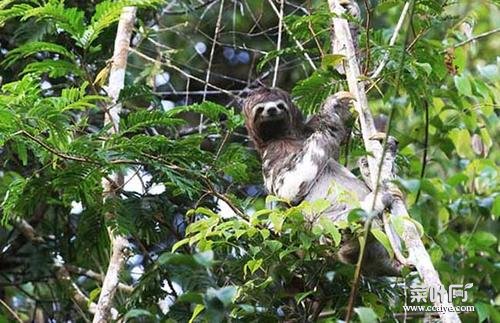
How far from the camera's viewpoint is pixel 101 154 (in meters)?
5.66

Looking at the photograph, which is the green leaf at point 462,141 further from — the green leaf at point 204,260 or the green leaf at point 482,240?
the green leaf at point 204,260

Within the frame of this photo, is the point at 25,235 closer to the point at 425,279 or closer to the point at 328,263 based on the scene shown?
the point at 328,263

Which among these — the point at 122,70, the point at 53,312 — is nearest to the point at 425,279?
the point at 122,70

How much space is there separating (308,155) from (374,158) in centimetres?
195

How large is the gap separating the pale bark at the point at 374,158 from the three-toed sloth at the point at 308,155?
9.9 inches

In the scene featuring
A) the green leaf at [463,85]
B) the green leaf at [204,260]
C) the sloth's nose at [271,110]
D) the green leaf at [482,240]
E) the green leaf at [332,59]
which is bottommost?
the green leaf at [482,240]

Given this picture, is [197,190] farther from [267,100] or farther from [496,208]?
[496,208]

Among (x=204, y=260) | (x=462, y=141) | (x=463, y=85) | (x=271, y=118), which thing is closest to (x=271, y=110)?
(x=271, y=118)

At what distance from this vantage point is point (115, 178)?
6980mm

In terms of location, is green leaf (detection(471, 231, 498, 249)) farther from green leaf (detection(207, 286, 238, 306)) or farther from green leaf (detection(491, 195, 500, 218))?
green leaf (detection(207, 286, 238, 306))

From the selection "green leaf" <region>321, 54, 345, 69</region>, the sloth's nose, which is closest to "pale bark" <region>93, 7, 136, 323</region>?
the sloth's nose

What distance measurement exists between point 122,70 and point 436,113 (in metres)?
3.18

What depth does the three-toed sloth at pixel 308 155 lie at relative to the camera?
6387 mm

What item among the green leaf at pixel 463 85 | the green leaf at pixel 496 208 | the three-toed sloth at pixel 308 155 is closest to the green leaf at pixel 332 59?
the three-toed sloth at pixel 308 155
